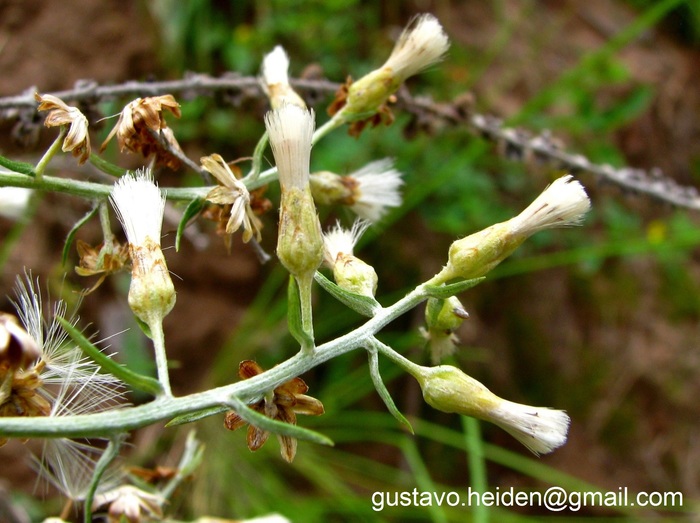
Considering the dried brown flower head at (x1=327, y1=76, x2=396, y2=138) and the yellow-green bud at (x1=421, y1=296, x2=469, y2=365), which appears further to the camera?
the dried brown flower head at (x1=327, y1=76, x2=396, y2=138)

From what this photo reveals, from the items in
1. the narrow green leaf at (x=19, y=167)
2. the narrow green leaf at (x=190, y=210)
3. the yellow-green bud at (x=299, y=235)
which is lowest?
the yellow-green bud at (x=299, y=235)

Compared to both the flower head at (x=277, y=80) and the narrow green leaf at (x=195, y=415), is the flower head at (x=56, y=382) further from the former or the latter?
the flower head at (x=277, y=80)

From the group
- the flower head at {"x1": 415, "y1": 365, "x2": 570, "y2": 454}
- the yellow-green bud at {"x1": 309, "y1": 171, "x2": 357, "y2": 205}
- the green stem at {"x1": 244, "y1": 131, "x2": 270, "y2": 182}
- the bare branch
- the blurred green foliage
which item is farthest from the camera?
the blurred green foliage

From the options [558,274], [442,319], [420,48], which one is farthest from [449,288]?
[558,274]

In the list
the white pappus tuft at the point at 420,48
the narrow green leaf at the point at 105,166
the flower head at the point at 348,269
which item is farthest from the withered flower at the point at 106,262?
the white pappus tuft at the point at 420,48

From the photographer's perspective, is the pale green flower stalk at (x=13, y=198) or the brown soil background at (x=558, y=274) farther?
the brown soil background at (x=558, y=274)

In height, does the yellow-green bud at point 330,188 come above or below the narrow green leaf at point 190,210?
above

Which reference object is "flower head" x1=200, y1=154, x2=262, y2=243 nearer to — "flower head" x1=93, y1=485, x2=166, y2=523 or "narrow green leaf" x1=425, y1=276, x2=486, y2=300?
"narrow green leaf" x1=425, y1=276, x2=486, y2=300

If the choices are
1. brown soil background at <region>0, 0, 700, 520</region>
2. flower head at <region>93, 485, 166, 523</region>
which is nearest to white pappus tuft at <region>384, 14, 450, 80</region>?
flower head at <region>93, 485, 166, 523</region>

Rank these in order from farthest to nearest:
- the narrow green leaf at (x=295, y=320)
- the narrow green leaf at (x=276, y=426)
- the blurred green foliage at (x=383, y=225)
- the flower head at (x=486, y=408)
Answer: the blurred green foliage at (x=383, y=225) → the flower head at (x=486, y=408) → the narrow green leaf at (x=295, y=320) → the narrow green leaf at (x=276, y=426)
